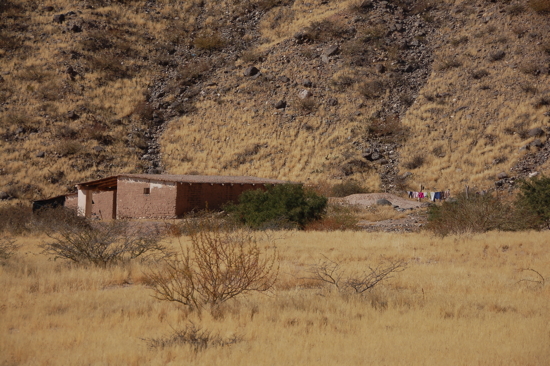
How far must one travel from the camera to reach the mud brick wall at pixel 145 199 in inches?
1093

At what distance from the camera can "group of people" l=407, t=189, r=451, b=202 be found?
3559 centimetres

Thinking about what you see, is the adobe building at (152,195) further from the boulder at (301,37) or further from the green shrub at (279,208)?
the boulder at (301,37)

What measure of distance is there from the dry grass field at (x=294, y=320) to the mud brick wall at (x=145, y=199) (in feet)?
48.2

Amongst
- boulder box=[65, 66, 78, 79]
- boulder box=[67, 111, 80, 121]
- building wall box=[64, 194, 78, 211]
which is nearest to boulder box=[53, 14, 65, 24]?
boulder box=[65, 66, 78, 79]

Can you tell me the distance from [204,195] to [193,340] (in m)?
22.8

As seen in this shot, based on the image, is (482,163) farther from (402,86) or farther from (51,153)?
(51,153)

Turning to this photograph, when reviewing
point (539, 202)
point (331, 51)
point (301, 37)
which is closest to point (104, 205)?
point (539, 202)

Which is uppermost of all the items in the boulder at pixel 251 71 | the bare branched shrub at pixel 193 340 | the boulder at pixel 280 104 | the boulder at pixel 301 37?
the boulder at pixel 301 37

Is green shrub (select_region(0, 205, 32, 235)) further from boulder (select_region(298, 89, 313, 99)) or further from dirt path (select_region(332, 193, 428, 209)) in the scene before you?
boulder (select_region(298, 89, 313, 99))

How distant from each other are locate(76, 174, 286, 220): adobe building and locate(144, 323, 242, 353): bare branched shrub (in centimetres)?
2095

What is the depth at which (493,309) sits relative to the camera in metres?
8.57

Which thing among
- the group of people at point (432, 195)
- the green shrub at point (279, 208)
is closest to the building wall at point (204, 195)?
the green shrub at point (279, 208)

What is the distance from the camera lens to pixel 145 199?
28.9 meters

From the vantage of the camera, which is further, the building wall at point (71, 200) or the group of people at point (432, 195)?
the group of people at point (432, 195)
